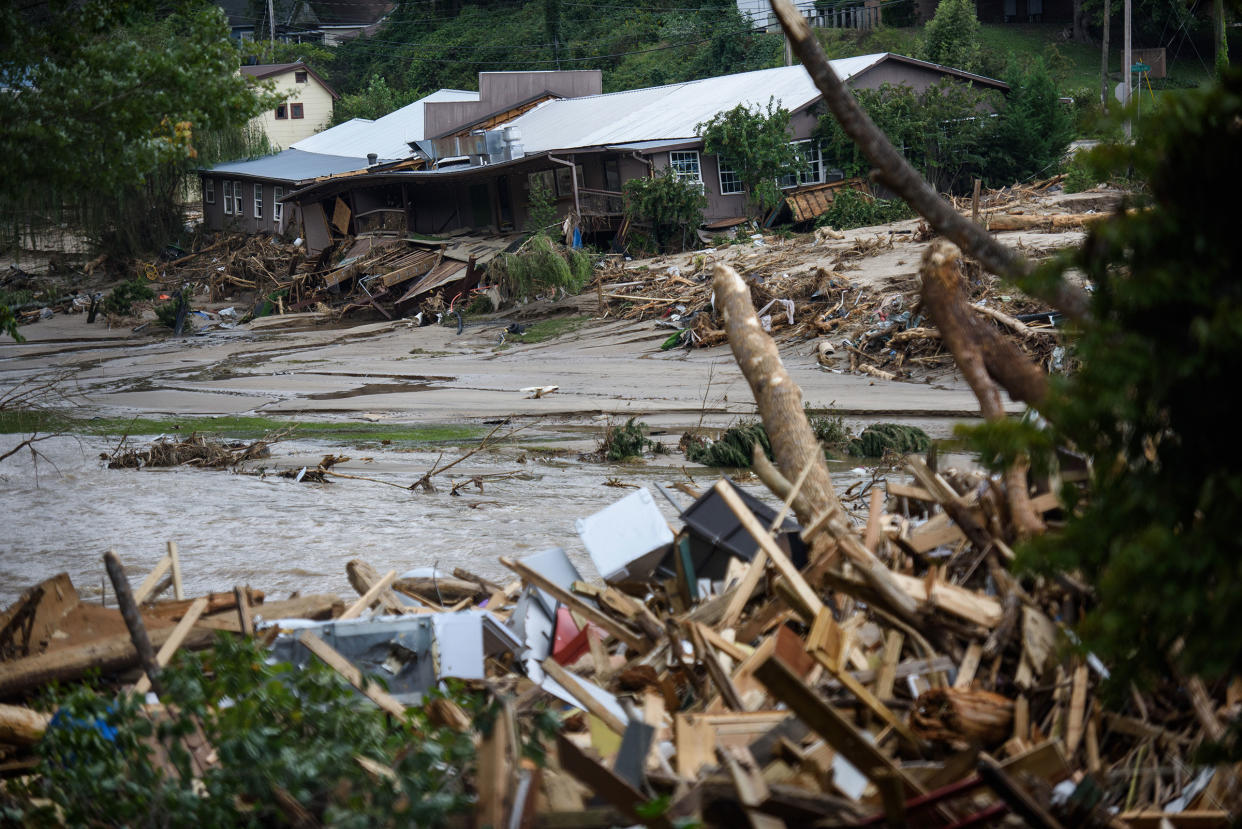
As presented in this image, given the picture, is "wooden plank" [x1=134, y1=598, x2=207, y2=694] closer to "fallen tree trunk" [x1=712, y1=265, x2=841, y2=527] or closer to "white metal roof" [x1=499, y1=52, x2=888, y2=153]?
"fallen tree trunk" [x1=712, y1=265, x2=841, y2=527]

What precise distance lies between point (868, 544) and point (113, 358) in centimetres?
2626

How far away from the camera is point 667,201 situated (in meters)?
30.1

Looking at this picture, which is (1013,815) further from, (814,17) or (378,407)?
(814,17)

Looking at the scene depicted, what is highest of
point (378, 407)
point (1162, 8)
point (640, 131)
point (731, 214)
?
point (1162, 8)

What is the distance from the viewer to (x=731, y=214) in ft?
105

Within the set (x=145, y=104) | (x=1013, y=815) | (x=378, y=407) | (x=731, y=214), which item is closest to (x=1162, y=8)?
(x=731, y=214)

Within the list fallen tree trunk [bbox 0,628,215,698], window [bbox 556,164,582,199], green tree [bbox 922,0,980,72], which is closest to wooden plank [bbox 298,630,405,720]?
fallen tree trunk [bbox 0,628,215,698]

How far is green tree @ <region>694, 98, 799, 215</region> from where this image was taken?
3048 centimetres

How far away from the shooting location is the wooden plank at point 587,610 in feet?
18.0

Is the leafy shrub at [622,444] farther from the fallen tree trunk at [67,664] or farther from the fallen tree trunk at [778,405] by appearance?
the fallen tree trunk at [67,664]

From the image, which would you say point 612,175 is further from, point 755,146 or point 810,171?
point 810,171

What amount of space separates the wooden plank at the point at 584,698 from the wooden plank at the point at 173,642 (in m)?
1.92

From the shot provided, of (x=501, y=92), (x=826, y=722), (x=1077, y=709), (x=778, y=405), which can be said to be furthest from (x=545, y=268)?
(x=826, y=722)

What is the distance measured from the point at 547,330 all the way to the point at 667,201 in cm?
690
